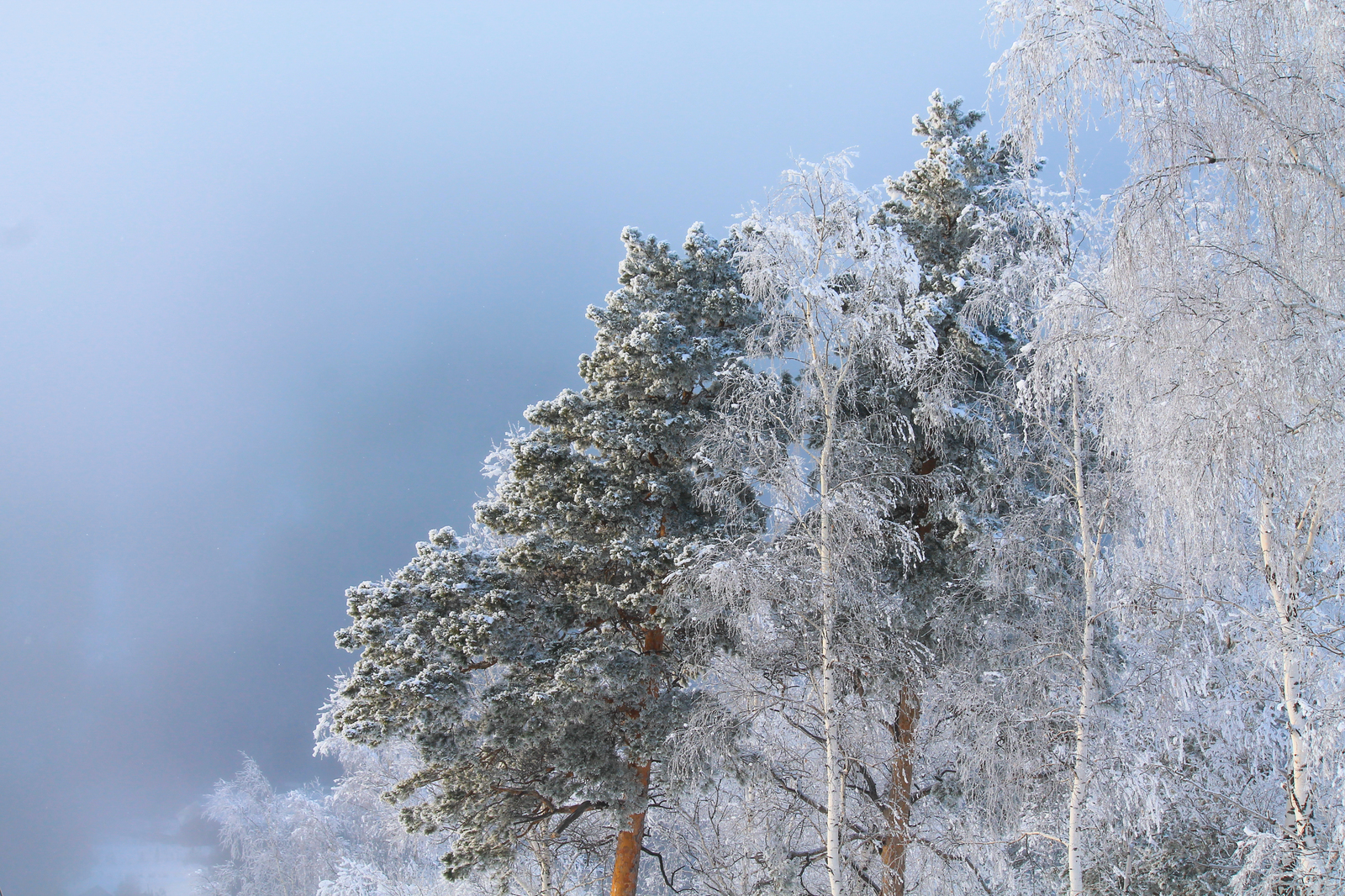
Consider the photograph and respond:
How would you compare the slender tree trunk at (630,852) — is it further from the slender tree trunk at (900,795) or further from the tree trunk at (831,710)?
the slender tree trunk at (900,795)

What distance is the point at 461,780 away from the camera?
785 cm

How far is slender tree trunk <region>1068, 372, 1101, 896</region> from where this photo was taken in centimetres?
597

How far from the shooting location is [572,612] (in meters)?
8.55

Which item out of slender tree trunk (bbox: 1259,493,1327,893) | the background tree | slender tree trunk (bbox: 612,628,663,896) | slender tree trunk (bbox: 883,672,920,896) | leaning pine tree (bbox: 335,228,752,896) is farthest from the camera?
slender tree trunk (bbox: 612,628,663,896)

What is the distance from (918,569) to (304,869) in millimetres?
30111

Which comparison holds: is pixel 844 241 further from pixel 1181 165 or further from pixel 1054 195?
pixel 1181 165

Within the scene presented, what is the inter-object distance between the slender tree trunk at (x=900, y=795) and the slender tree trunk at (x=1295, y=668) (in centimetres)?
308

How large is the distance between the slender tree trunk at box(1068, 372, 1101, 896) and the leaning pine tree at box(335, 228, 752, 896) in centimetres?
360

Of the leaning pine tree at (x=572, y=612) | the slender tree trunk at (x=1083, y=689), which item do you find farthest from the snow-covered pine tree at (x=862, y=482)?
the leaning pine tree at (x=572, y=612)

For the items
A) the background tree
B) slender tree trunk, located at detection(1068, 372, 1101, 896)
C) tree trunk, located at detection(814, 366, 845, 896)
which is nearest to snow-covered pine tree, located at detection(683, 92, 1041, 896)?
tree trunk, located at detection(814, 366, 845, 896)

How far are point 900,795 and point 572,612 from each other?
409cm

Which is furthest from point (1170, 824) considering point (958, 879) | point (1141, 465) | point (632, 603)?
point (632, 603)

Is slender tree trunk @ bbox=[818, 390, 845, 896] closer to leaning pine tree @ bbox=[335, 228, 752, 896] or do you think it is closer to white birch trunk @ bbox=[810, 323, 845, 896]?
white birch trunk @ bbox=[810, 323, 845, 896]

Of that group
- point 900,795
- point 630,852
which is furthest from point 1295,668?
point 630,852
